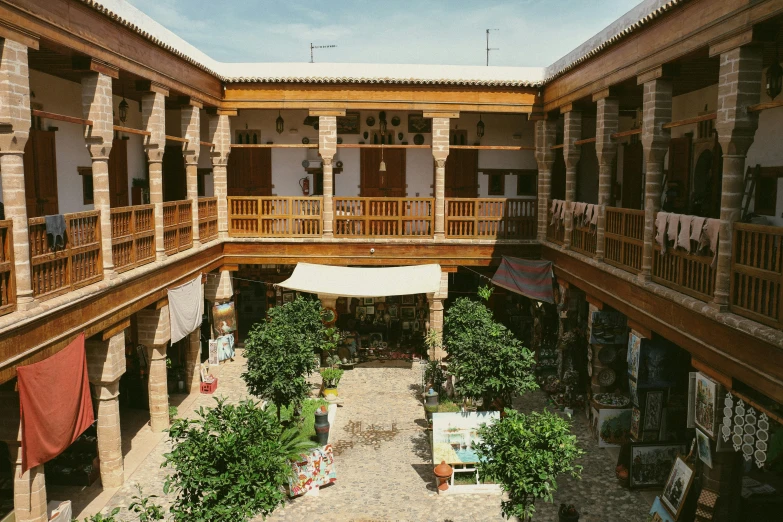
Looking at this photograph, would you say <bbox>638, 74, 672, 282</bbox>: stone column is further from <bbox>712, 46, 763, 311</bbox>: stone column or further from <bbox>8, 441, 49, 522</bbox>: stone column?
<bbox>8, 441, 49, 522</bbox>: stone column

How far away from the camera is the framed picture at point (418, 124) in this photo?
20.5 meters

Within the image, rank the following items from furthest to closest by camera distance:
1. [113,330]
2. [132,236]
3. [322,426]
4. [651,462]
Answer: [322,426], [132,236], [651,462], [113,330]

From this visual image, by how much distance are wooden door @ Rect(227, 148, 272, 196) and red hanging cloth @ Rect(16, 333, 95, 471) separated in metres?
11.5

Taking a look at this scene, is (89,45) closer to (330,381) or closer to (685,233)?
(330,381)

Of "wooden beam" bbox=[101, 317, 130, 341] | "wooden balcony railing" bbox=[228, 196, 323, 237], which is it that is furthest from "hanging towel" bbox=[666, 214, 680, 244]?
"wooden balcony railing" bbox=[228, 196, 323, 237]

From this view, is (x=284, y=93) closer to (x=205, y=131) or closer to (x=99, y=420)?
(x=205, y=131)

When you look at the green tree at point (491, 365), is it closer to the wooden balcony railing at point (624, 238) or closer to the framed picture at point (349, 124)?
the wooden balcony railing at point (624, 238)

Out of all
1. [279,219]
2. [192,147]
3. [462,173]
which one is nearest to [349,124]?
[462,173]

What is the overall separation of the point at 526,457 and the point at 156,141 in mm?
9633

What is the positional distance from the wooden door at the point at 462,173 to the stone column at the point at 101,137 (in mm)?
11709

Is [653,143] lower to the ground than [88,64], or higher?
lower

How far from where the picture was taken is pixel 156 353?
13531 millimetres

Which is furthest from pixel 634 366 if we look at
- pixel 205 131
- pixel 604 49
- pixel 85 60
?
pixel 205 131

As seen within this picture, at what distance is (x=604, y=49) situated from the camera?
41.7ft
